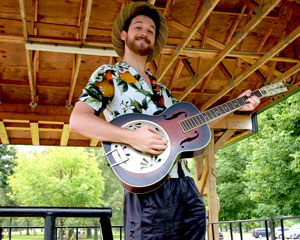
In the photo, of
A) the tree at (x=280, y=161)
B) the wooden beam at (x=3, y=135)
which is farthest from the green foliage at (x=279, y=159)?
the wooden beam at (x=3, y=135)

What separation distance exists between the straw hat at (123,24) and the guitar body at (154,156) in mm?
395

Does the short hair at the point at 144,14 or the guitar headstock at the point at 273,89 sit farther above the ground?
the short hair at the point at 144,14

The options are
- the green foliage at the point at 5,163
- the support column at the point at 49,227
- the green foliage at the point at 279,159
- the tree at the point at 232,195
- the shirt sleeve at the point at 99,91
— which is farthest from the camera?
the green foliage at the point at 5,163

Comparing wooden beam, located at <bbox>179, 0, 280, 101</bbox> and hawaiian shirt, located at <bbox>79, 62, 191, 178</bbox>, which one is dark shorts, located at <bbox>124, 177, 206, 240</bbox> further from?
wooden beam, located at <bbox>179, 0, 280, 101</bbox>

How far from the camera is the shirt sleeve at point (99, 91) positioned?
4.37ft

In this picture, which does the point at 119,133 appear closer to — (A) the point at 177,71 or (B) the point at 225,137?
(A) the point at 177,71

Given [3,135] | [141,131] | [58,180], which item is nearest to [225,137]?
[3,135]

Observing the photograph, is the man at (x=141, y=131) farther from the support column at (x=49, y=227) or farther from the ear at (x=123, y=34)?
the support column at (x=49, y=227)

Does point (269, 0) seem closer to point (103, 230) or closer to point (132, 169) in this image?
point (132, 169)

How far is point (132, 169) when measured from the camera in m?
1.26

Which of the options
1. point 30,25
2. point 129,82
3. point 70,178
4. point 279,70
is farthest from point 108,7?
point 70,178

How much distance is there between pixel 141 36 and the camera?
1.54 meters

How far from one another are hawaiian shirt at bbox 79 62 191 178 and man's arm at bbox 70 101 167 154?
8cm

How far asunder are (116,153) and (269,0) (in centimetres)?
331
